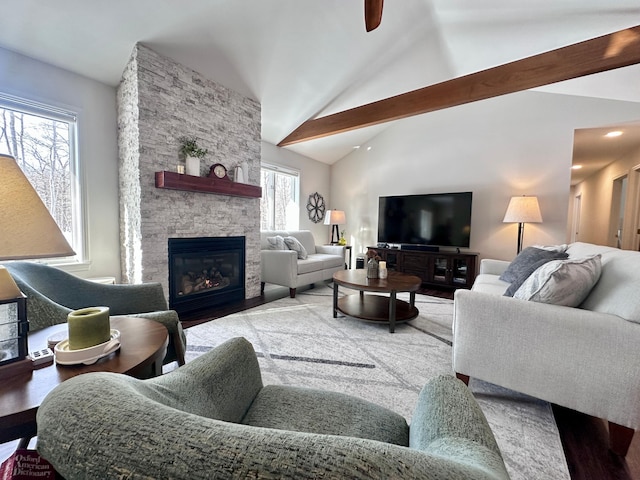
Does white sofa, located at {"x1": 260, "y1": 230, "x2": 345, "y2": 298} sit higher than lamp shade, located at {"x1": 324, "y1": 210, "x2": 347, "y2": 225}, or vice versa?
lamp shade, located at {"x1": 324, "y1": 210, "x2": 347, "y2": 225}

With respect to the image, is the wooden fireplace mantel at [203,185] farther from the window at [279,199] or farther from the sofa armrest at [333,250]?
the sofa armrest at [333,250]

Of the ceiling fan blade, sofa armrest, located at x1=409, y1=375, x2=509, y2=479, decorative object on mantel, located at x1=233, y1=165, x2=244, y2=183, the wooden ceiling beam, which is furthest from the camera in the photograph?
decorative object on mantel, located at x1=233, y1=165, x2=244, y2=183

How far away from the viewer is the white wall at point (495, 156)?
398 cm

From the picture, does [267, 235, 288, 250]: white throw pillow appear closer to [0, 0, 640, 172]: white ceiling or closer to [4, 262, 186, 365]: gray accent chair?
[0, 0, 640, 172]: white ceiling

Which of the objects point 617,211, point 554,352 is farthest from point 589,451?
point 617,211

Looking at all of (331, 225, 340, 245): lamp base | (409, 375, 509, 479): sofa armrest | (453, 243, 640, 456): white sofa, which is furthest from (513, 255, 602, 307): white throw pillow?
(331, 225, 340, 245): lamp base

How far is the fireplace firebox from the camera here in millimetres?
3059

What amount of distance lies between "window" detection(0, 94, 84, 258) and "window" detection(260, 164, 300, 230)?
259cm

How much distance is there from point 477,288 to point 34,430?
2888 mm

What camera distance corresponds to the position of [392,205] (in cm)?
516

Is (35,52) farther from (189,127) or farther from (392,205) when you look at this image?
(392,205)

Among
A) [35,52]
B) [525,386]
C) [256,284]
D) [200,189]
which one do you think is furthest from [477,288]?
[35,52]

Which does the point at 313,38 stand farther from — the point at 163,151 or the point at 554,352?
the point at 554,352

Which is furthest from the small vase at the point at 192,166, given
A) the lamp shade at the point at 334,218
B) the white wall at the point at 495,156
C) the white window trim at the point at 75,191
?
the white wall at the point at 495,156
